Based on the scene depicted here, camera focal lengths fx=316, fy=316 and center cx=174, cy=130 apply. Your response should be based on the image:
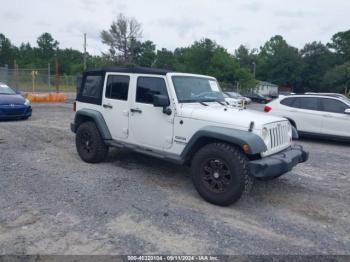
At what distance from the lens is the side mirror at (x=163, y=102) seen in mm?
4871

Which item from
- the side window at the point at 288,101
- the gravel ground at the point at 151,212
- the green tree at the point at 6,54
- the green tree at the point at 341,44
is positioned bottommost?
Result: the gravel ground at the point at 151,212

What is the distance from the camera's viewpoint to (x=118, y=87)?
5.90m

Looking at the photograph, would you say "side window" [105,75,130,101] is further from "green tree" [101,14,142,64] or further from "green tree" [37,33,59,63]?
"green tree" [37,33,59,63]

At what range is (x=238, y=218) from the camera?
409cm

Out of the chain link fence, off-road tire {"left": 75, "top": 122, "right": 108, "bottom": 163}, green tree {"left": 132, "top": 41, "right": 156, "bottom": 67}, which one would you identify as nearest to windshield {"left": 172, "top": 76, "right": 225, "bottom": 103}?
off-road tire {"left": 75, "top": 122, "right": 108, "bottom": 163}

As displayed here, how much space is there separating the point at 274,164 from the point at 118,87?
3.19 meters

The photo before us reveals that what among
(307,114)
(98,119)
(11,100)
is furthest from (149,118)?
(11,100)

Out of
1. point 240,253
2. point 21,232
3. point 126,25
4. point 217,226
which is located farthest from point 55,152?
point 126,25

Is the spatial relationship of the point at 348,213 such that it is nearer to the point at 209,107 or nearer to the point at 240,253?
the point at 240,253

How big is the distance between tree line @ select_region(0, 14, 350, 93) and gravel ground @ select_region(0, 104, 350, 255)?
40.8 m

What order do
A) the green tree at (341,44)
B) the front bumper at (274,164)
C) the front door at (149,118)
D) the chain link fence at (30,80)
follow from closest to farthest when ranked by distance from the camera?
1. the front bumper at (274,164)
2. the front door at (149,118)
3. the chain link fence at (30,80)
4. the green tree at (341,44)

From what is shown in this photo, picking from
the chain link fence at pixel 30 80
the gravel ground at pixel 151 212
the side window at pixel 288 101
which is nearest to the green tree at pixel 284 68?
the chain link fence at pixel 30 80

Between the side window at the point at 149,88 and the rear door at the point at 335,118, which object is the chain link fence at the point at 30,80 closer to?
the rear door at the point at 335,118

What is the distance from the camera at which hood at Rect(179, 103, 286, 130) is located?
4418 millimetres
